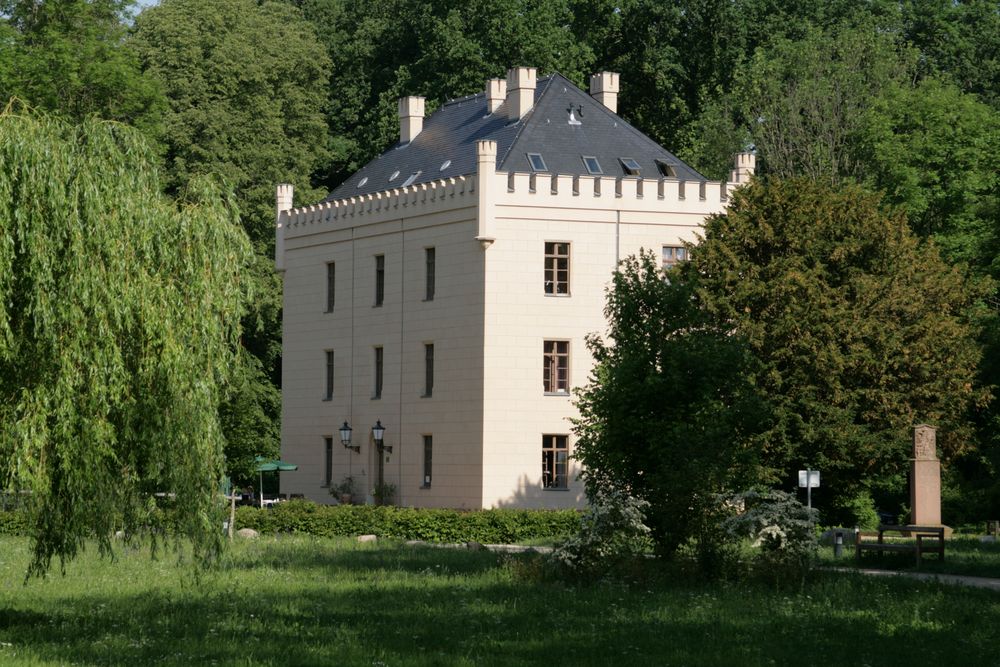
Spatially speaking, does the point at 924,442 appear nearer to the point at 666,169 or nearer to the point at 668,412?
the point at 668,412

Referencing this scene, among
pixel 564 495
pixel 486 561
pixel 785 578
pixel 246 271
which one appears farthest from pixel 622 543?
pixel 564 495

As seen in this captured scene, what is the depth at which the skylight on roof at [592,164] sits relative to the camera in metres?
51.8

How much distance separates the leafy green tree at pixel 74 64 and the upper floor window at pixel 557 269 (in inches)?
517

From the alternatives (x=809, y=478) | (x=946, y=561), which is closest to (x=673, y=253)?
(x=809, y=478)

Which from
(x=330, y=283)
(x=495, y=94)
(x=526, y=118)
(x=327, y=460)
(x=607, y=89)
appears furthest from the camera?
(x=607, y=89)

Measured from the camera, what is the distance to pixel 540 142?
5238 cm

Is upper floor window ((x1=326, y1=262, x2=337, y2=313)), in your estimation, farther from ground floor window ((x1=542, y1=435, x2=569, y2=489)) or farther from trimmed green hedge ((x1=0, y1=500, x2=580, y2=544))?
trimmed green hedge ((x1=0, y1=500, x2=580, y2=544))

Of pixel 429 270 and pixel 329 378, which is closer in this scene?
pixel 429 270

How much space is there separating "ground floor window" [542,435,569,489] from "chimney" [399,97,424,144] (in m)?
13.8

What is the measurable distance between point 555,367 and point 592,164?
661cm

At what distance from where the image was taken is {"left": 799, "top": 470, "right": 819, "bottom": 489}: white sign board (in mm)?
39281

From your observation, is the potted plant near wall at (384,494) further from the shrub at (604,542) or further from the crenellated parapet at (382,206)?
the shrub at (604,542)

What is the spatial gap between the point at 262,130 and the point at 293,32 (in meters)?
5.83

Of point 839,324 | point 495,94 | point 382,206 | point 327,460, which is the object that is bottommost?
point 327,460
